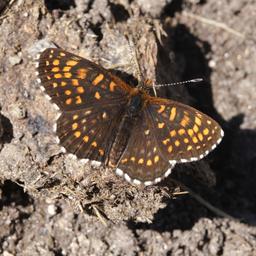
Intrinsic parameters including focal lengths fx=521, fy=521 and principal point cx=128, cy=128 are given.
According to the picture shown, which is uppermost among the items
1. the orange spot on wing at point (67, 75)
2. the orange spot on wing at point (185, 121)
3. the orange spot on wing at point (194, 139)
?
the orange spot on wing at point (67, 75)

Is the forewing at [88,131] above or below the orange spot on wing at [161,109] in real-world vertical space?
below

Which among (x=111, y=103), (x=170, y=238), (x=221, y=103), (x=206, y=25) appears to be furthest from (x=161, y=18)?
(x=170, y=238)

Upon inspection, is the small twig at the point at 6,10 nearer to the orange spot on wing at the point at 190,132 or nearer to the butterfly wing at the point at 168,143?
the butterfly wing at the point at 168,143

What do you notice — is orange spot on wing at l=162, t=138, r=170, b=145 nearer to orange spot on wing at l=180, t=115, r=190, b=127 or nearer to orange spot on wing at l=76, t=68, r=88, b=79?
orange spot on wing at l=180, t=115, r=190, b=127

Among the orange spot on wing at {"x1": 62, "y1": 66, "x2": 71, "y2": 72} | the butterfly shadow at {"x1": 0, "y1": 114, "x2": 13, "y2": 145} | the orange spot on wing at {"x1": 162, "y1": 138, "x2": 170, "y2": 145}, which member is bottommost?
the butterfly shadow at {"x1": 0, "y1": 114, "x2": 13, "y2": 145}

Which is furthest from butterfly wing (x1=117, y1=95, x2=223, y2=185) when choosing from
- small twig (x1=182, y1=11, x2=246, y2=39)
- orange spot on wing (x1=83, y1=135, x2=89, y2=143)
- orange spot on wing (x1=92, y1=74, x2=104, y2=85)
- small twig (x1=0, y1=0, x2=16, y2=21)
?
small twig (x1=182, y1=11, x2=246, y2=39)

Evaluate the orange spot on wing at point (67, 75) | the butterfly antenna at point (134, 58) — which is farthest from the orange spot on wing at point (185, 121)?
the orange spot on wing at point (67, 75)

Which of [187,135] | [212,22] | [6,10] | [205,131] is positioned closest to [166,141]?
[187,135]

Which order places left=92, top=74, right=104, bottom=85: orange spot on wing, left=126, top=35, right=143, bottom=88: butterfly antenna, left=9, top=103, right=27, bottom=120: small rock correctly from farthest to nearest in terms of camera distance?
left=126, top=35, right=143, bottom=88: butterfly antenna, left=9, top=103, right=27, bottom=120: small rock, left=92, top=74, right=104, bottom=85: orange spot on wing

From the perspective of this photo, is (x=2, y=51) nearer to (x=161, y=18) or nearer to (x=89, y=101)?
(x=89, y=101)
